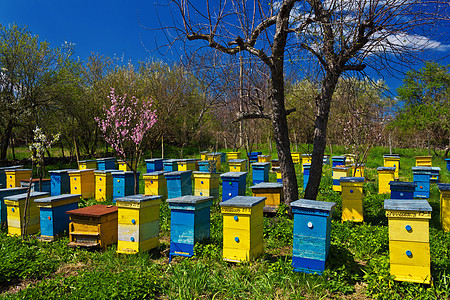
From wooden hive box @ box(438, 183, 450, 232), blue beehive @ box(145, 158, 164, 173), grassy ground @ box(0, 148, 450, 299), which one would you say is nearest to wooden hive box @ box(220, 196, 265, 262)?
grassy ground @ box(0, 148, 450, 299)

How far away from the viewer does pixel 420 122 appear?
18719 mm

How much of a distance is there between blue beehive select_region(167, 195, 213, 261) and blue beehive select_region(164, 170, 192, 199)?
3.20 m

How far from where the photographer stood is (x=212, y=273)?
4172 millimetres

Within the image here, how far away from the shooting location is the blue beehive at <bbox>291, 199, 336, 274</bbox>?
3840 mm

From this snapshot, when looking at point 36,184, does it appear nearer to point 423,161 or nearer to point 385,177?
point 385,177

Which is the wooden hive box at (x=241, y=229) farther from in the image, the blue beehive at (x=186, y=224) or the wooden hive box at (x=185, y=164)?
the wooden hive box at (x=185, y=164)

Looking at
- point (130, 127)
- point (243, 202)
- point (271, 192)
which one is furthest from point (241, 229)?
point (130, 127)

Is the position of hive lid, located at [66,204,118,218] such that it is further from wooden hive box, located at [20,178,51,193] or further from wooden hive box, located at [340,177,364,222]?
wooden hive box, located at [340,177,364,222]

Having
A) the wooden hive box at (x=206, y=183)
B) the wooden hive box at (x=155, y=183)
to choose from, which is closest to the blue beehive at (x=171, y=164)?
the wooden hive box at (x=155, y=183)

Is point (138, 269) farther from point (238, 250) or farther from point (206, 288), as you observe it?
point (238, 250)

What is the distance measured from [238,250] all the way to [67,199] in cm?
352

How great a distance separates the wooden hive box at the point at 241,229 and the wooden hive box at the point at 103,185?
5583mm

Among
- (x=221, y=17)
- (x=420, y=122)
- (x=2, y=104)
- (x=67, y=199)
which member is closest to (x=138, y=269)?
(x=67, y=199)

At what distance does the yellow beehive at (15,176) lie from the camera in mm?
Result: 9617
